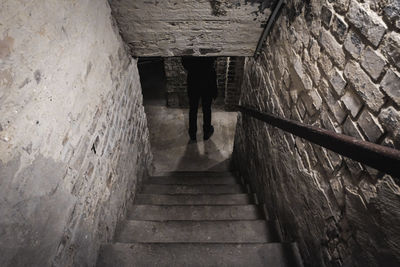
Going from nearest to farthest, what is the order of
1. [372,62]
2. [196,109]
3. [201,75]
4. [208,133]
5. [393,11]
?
[393,11], [372,62], [201,75], [196,109], [208,133]

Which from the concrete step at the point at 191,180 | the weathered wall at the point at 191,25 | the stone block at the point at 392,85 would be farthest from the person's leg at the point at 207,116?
the stone block at the point at 392,85

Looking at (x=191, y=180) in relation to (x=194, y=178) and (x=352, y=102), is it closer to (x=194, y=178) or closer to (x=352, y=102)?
(x=194, y=178)

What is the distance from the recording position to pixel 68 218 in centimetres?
141

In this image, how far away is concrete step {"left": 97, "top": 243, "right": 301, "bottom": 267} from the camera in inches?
69.7

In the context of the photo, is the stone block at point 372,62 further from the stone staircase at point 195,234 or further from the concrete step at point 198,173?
the concrete step at point 198,173

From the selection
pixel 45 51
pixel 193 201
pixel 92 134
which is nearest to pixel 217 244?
pixel 193 201

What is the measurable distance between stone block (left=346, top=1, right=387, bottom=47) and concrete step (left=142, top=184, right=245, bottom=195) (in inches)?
102

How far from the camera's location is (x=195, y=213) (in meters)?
2.57

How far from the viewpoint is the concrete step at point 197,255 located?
1771 mm

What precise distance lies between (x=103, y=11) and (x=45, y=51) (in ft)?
3.34

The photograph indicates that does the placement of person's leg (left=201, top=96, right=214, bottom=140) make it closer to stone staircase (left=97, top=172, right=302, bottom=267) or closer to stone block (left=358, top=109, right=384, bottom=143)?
stone staircase (left=97, top=172, right=302, bottom=267)

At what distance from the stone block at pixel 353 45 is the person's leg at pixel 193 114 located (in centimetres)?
301

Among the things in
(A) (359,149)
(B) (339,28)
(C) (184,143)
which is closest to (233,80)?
(C) (184,143)

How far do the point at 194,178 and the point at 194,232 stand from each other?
1.65 m
